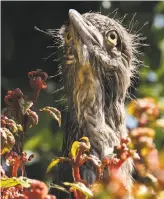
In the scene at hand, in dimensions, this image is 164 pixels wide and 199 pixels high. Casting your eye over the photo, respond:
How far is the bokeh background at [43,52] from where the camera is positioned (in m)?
4.52

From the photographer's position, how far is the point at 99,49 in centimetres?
228

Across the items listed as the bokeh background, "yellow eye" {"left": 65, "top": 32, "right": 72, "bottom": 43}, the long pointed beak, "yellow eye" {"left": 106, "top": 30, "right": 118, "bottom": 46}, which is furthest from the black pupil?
the bokeh background

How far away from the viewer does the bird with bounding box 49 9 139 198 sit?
211cm

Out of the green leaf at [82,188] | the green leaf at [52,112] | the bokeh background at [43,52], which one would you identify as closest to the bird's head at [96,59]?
the green leaf at [52,112]

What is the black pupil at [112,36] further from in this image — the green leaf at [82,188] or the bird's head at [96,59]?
the green leaf at [82,188]

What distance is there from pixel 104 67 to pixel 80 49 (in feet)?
1.06

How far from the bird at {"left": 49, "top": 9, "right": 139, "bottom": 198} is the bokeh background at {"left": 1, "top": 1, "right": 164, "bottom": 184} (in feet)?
6.46

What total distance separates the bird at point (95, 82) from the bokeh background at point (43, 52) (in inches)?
77.5

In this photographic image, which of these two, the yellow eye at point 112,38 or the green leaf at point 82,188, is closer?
the green leaf at point 82,188

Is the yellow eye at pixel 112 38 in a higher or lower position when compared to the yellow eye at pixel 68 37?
higher

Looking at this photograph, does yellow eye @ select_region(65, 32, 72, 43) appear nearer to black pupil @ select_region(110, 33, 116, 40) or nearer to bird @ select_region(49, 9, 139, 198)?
bird @ select_region(49, 9, 139, 198)

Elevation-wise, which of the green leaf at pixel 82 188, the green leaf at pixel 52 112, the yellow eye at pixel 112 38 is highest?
the yellow eye at pixel 112 38

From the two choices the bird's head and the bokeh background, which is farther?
the bokeh background

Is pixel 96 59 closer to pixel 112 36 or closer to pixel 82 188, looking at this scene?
pixel 112 36
